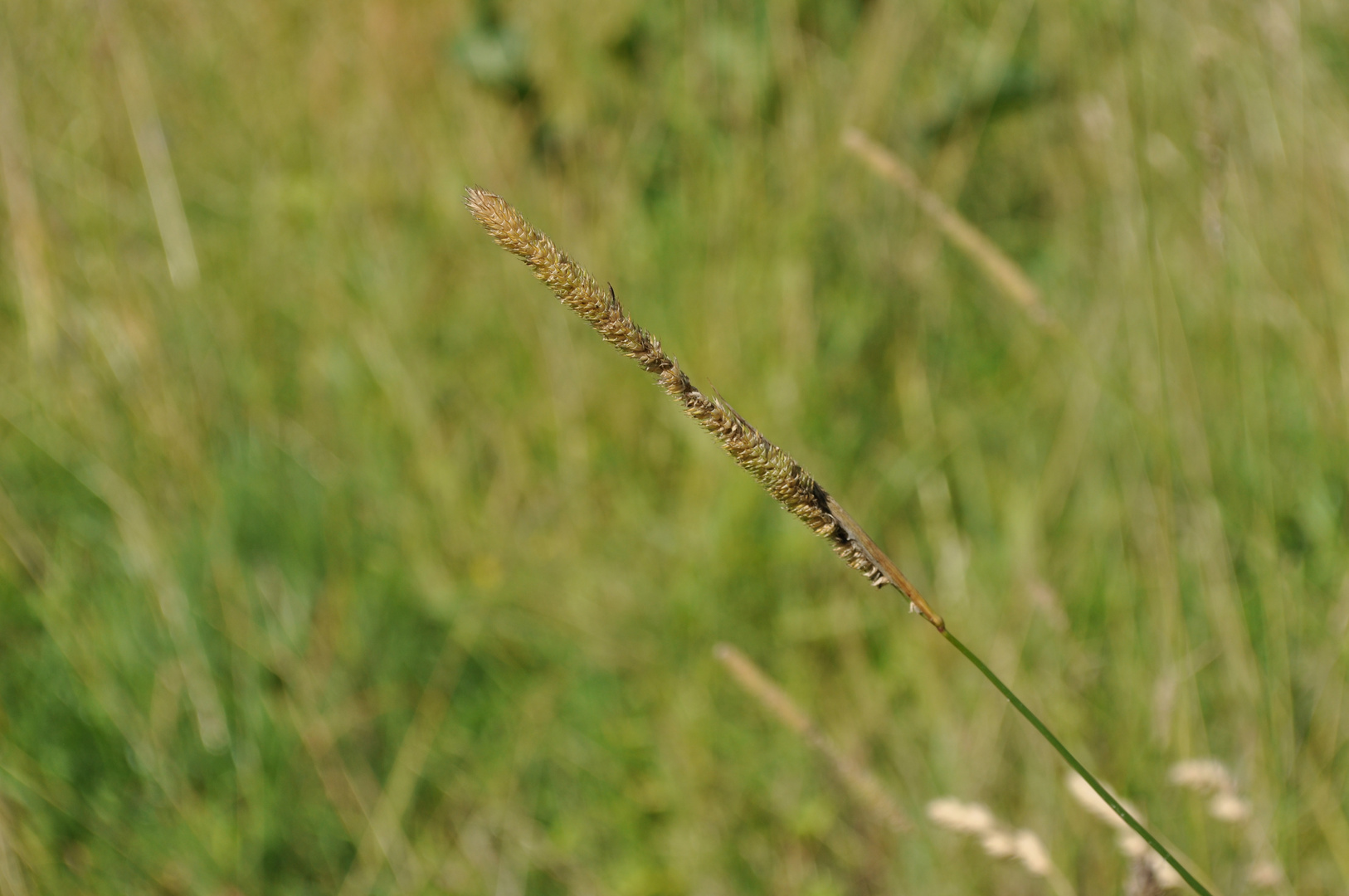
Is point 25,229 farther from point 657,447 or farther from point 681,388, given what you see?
point 681,388

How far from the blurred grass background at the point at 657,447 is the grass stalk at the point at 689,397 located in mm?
821

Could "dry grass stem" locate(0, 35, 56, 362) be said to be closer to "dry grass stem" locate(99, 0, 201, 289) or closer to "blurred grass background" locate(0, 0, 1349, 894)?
"blurred grass background" locate(0, 0, 1349, 894)

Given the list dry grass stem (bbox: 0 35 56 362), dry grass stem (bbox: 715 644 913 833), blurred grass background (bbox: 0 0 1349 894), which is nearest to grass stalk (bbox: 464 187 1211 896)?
dry grass stem (bbox: 715 644 913 833)

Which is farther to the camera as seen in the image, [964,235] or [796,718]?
[964,235]

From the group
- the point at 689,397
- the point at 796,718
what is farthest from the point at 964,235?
the point at 689,397

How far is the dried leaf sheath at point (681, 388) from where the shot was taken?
54 cm

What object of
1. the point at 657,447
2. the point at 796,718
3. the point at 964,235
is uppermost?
the point at 657,447

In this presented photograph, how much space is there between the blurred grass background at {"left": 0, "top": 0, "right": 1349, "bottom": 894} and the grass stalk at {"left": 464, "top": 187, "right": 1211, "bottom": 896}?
0.82 m

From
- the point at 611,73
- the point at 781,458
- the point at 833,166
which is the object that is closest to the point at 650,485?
the point at 833,166

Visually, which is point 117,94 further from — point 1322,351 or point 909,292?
point 1322,351

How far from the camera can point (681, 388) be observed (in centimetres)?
58

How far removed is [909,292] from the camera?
7.62 feet

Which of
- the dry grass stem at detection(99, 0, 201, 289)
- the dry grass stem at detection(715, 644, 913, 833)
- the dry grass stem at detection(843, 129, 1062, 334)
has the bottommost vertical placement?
the dry grass stem at detection(715, 644, 913, 833)

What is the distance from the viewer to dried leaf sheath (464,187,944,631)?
54 cm
